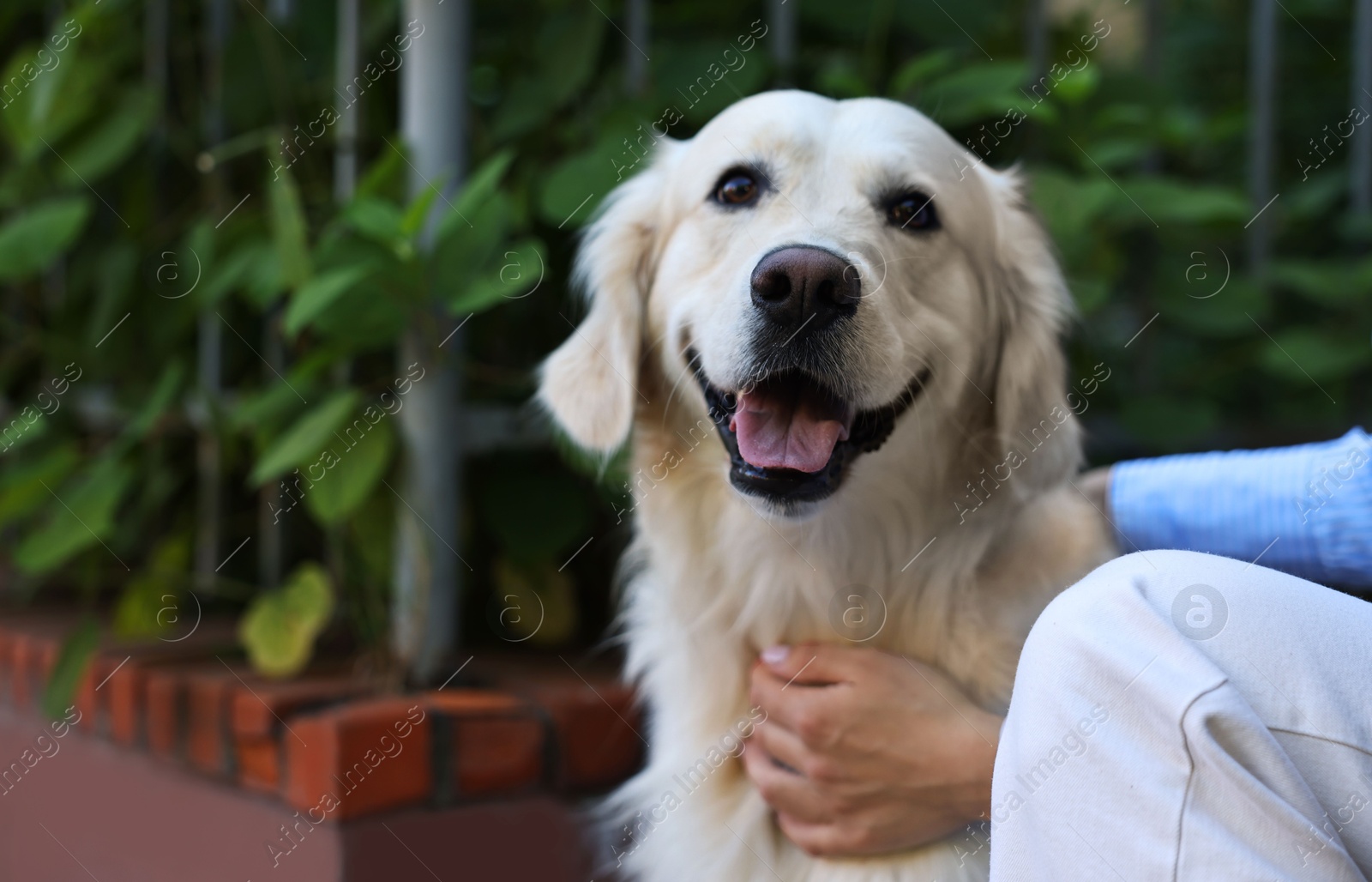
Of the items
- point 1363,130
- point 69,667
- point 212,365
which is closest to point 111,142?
point 212,365

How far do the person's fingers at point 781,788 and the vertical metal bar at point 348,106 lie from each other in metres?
1.13

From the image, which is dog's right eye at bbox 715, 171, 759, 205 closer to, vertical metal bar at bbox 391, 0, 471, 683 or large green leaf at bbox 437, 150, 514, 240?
large green leaf at bbox 437, 150, 514, 240

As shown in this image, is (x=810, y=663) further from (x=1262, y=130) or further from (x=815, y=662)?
(x=1262, y=130)

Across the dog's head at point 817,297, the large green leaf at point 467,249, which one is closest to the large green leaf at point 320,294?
the large green leaf at point 467,249

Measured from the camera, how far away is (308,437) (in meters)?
1.65

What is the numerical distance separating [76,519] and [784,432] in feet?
4.37

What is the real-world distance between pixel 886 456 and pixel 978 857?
53 centimetres

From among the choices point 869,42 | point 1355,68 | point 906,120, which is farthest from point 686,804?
point 1355,68

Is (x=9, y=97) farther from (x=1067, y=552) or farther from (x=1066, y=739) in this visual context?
(x=1066, y=739)

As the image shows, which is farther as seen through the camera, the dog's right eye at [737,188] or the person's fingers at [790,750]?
the dog's right eye at [737,188]

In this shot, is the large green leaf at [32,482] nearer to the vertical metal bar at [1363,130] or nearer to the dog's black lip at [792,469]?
the dog's black lip at [792,469]

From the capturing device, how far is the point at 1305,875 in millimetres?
808

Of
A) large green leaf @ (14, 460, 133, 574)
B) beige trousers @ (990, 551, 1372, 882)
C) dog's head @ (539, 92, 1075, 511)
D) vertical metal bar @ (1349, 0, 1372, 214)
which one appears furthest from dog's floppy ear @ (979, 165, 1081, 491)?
large green leaf @ (14, 460, 133, 574)

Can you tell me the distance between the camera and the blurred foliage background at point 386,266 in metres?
1.81
